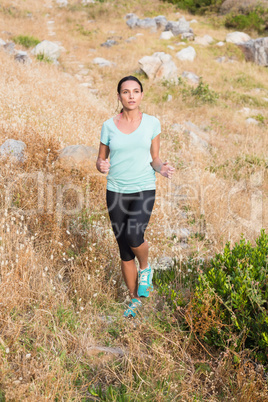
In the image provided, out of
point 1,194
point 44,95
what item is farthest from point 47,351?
point 44,95

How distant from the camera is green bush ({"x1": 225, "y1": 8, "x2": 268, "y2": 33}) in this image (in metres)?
21.6

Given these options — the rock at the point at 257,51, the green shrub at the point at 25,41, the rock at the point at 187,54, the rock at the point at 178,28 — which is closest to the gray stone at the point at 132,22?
the rock at the point at 178,28

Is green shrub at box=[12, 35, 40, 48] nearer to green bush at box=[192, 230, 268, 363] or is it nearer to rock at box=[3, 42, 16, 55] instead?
rock at box=[3, 42, 16, 55]

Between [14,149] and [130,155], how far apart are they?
293cm

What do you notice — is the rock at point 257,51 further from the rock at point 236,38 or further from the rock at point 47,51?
the rock at point 47,51

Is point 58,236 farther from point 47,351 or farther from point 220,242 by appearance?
point 220,242

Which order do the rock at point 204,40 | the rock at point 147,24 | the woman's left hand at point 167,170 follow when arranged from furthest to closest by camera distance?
the rock at point 147,24 → the rock at point 204,40 → the woman's left hand at point 167,170

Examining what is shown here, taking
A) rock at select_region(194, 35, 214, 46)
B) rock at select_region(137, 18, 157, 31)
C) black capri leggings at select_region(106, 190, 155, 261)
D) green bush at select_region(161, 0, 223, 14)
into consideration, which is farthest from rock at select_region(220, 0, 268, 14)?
black capri leggings at select_region(106, 190, 155, 261)

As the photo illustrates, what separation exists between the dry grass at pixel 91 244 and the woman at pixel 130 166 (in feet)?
1.57

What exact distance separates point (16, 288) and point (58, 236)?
32.7 inches

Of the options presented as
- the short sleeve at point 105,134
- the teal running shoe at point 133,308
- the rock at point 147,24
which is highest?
the rock at point 147,24

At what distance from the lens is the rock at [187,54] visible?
16188 millimetres

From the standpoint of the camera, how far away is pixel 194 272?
364 cm

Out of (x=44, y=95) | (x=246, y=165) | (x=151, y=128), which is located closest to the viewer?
(x=151, y=128)
